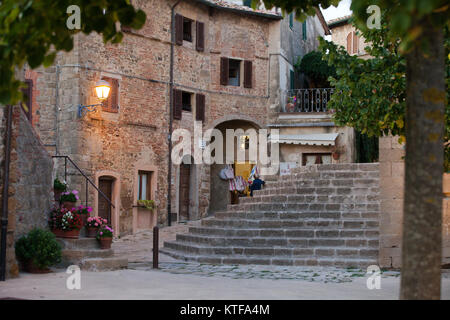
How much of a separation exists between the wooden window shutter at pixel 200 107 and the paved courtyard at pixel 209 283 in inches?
404

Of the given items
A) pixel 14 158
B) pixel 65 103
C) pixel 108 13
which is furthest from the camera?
pixel 65 103

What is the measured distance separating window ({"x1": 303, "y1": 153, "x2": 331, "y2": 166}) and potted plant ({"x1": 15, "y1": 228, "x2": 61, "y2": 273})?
15.2 metres

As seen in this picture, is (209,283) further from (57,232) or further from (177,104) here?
(177,104)

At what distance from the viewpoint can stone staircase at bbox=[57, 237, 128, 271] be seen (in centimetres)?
1179

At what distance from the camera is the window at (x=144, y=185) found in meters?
21.6

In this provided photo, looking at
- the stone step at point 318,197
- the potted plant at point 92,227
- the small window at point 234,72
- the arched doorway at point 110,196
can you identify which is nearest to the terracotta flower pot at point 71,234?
the potted plant at point 92,227

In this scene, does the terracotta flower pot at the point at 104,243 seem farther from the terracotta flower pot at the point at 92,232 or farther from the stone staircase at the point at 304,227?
the stone staircase at the point at 304,227

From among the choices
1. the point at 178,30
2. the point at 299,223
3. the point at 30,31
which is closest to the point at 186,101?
the point at 178,30

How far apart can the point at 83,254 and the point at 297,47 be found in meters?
18.5

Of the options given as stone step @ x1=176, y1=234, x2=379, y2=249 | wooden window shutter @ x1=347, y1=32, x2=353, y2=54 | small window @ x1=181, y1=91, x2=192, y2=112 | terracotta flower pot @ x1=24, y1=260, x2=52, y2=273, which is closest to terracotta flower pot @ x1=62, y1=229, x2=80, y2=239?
terracotta flower pot @ x1=24, y1=260, x2=52, y2=273

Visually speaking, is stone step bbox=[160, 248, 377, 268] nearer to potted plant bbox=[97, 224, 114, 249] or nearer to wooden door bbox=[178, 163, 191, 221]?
potted plant bbox=[97, 224, 114, 249]

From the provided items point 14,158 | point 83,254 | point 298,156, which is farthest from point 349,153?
point 14,158
